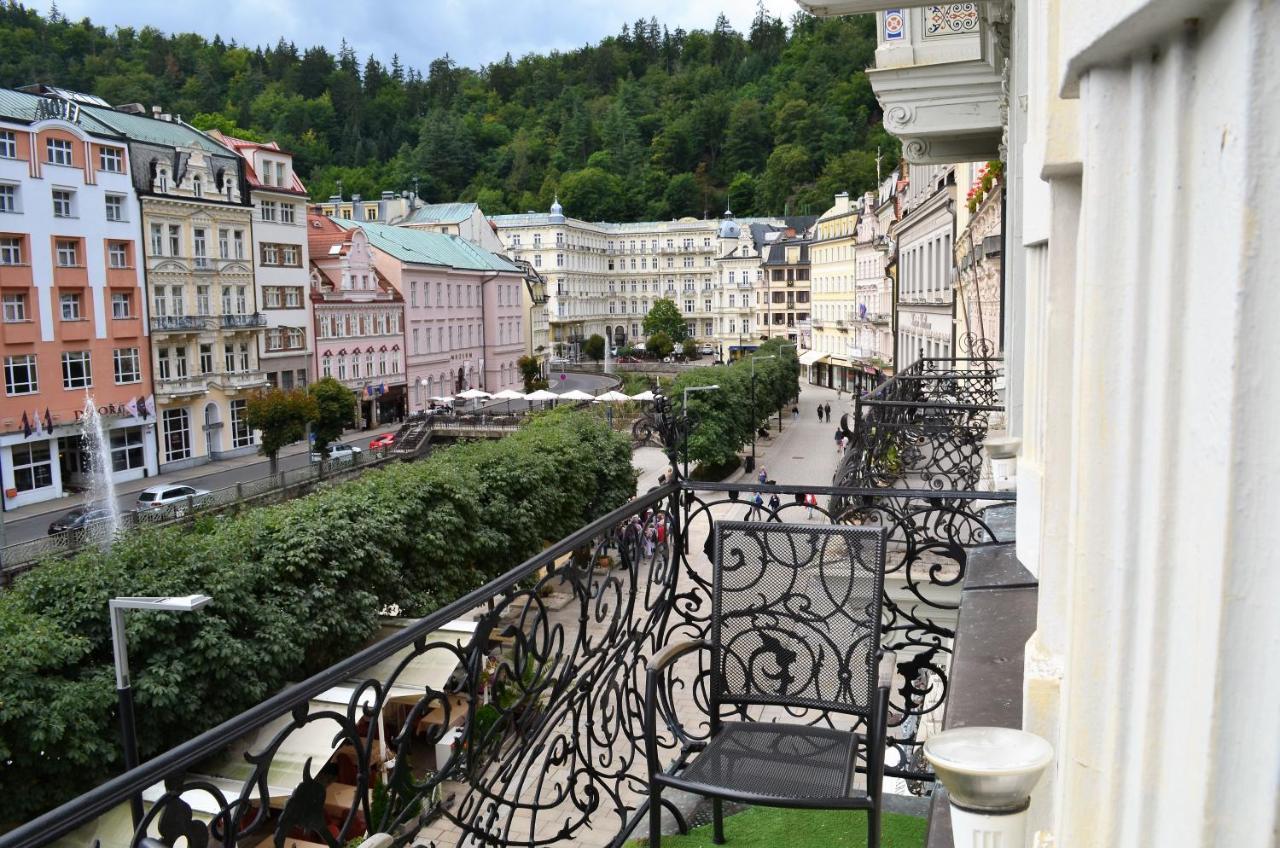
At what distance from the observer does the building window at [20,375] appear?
34.3 m

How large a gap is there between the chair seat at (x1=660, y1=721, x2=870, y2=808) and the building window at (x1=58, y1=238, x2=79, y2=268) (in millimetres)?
38017

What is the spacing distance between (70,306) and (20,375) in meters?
3.14

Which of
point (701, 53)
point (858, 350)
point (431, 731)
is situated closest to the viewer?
point (431, 731)

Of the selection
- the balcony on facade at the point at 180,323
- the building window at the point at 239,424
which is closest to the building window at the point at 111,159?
the balcony on facade at the point at 180,323

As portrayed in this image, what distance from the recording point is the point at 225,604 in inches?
548

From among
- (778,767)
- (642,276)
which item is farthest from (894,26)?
(642,276)

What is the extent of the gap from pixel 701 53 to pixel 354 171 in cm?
6084

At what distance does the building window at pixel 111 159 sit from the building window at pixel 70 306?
4606 millimetres

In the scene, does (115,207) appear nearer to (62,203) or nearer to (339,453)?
(62,203)

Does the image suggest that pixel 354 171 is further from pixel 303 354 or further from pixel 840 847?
pixel 840 847

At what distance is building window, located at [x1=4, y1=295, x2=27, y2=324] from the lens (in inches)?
1350

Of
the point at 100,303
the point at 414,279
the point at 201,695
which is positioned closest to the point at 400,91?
the point at 414,279

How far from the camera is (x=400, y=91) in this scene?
443 feet

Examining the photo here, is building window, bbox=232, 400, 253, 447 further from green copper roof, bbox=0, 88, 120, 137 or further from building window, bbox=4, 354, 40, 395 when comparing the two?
green copper roof, bbox=0, 88, 120, 137
